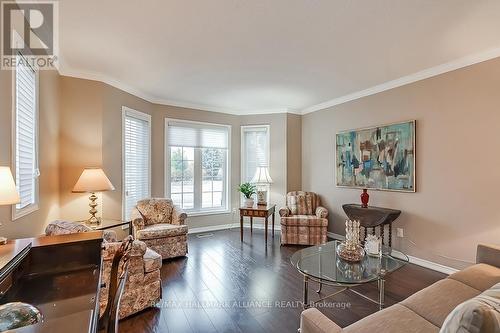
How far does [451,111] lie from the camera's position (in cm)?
306

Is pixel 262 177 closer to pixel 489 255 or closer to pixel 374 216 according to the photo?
pixel 374 216

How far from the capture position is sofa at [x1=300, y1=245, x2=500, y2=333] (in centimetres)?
122

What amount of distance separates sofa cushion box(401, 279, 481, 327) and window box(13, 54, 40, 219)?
3012 mm

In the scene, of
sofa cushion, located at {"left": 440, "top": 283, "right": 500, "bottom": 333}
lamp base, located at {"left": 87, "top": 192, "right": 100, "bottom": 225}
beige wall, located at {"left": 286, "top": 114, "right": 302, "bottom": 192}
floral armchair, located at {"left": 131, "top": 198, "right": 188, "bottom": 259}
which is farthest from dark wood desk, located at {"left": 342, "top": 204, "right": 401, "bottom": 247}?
lamp base, located at {"left": 87, "top": 192, "right": 100, "bottom": 225}

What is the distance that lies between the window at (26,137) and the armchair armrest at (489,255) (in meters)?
3.95

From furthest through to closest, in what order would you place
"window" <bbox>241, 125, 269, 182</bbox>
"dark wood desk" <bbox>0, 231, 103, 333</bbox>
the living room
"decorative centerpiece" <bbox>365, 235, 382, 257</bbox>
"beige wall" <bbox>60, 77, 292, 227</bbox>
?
"window" <bbox>241, 125, 269, 182</bbox>, "beige wall" <bbox>60, 77, 292, 227</bbox>, "decorative centerpiece" <bbox>365, 235, 382, 257</bbox>, the living room, "dark wood desk" <bbox>0, 231, 103, 333</bbox>

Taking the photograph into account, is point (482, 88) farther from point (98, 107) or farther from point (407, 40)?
point (98, 107)

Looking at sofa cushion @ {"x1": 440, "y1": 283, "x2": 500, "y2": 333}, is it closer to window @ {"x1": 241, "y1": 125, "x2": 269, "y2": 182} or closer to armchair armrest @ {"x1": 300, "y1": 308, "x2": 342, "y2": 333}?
armchair armrest @ {"x1": 300, "y1": 308, "x2": 342, "y2": 333}

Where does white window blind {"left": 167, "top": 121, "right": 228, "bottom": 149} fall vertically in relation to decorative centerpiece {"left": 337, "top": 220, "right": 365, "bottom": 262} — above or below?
above

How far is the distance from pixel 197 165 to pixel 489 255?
439 cm

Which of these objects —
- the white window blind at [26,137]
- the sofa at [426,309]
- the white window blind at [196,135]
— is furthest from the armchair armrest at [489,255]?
the white window blind at [196,135]

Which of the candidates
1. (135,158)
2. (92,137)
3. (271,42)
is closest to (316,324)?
(271,42)

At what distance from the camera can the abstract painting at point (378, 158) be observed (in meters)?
3.46

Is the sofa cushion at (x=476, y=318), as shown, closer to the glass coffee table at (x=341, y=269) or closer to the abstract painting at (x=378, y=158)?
the glass coffee table at (x=341, y=269)
